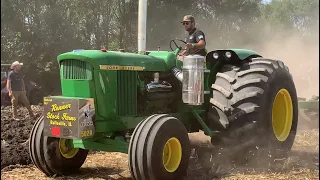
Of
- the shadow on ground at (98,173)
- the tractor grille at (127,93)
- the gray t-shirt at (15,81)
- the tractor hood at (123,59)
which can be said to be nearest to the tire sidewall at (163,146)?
the tractor grille at (127,93)

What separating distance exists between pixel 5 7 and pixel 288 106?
1525 centimetres

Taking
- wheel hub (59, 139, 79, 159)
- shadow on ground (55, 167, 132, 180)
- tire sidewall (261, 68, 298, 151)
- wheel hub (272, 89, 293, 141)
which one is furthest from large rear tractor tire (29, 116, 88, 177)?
wheel hub (272, 89, 293, 141)

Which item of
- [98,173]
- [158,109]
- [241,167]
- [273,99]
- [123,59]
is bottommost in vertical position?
[98,173]

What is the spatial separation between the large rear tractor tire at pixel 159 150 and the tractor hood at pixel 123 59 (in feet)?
2.59

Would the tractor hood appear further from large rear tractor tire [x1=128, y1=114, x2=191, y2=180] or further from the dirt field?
the dirt field

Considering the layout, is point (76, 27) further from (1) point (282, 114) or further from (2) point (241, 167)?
(2) point (241, 167)

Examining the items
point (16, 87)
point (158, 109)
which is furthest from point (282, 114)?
point (16, 87)

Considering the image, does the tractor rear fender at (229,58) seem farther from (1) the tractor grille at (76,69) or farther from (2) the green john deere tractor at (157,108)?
(1) the tractor grille at (76,69)

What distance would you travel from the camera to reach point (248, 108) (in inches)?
204

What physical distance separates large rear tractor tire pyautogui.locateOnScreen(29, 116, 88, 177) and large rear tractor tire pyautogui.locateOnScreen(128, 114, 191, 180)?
1223 millimetres

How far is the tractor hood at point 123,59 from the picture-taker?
15.1 ft

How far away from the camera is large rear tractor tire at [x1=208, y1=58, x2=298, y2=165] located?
5.21m

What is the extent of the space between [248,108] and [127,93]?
4.98 feet

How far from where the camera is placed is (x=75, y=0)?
766 inches
